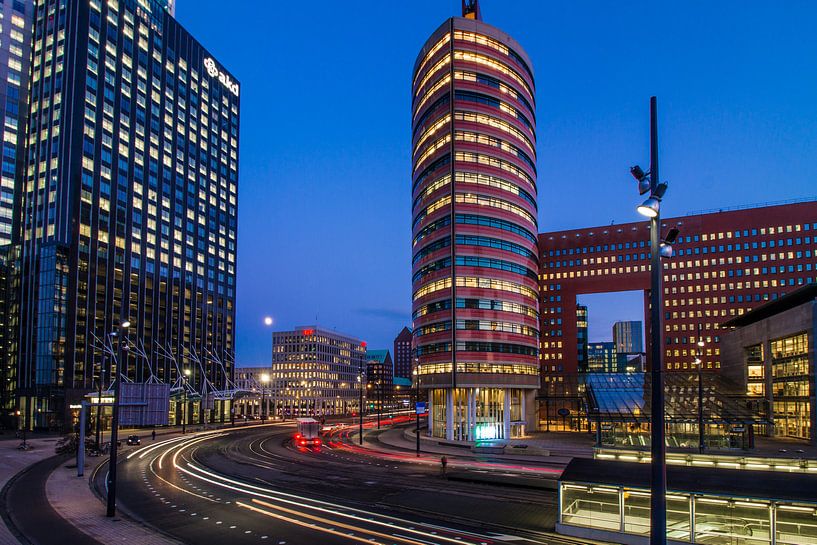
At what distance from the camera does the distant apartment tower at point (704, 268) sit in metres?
132

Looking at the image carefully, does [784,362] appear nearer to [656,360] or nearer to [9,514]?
[656,360]

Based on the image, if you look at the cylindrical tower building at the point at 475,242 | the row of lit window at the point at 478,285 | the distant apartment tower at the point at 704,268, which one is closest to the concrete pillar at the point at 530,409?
the cylindrical tower building at the point at 475,242

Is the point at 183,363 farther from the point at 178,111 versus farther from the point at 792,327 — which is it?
the point at 792,327

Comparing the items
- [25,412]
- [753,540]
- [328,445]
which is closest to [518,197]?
[328,445]

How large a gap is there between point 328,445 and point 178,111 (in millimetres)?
99979

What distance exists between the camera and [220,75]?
15662 centimetres

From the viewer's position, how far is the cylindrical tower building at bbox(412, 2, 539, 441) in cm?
7875

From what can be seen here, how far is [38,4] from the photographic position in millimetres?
121750

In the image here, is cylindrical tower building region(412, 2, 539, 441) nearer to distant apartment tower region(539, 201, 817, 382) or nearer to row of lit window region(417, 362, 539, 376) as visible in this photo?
row of lit window region(417, 362, 539, 376)

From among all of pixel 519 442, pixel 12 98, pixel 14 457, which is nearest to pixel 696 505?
pixel 519 442

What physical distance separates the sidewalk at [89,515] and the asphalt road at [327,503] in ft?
3.71

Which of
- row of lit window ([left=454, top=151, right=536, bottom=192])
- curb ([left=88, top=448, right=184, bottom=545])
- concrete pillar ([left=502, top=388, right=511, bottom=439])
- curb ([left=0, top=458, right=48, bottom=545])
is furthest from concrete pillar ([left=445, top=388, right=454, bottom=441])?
curb ([left=0, top=458, right=48, bottom=545])

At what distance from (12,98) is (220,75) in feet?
166

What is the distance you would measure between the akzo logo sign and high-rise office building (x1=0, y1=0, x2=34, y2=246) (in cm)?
3990
